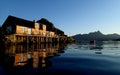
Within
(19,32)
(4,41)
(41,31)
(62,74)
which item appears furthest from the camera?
(41,31)

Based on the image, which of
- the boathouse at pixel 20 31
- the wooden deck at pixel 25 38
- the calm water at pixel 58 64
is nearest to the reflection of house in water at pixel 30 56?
the calm water at pixel 58 64

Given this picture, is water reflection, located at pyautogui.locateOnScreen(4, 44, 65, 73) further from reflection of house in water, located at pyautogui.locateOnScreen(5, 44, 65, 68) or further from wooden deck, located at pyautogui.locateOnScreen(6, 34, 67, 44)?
wooden deck, located at pyautogui.locateOnScreen(6, 34, 67, 44)

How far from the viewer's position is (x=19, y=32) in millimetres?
51125

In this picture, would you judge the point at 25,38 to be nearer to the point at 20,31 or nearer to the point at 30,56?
the point at 20,31

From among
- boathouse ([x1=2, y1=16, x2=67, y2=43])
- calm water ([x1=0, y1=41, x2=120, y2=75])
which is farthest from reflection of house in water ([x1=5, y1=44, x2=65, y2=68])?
boathouse ([x1=2, y1=16, x2=67, y2=43])

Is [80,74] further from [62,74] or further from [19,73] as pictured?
[19,73]

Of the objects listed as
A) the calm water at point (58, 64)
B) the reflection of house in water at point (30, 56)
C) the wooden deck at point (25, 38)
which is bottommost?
the calm water at point (58, 64)

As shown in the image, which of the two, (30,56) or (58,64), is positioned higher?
(30,56)

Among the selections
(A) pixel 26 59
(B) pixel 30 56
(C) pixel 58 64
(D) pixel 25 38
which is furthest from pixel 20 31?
(C) pixel 58 64

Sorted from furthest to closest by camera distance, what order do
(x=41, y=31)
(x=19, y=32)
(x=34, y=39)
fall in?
(x=41, y=31) → (x=34, y=39) → (x=19, y=32)

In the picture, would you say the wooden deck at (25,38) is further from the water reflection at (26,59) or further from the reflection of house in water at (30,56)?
the water reflection at (26,59)

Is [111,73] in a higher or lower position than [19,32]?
lower

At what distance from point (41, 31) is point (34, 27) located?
724cm

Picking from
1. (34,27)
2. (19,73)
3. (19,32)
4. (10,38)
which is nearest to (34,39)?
(34,27)
